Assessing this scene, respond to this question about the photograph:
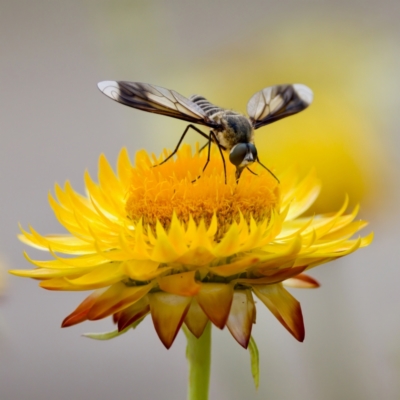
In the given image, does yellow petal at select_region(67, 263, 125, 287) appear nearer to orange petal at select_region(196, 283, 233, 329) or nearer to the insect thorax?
orange petal at select_region(196, 283, 233, 329)

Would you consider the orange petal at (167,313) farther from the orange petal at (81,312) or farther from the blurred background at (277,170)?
the blurred background at (277,170)

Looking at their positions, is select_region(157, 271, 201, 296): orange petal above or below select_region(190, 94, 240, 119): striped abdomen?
below

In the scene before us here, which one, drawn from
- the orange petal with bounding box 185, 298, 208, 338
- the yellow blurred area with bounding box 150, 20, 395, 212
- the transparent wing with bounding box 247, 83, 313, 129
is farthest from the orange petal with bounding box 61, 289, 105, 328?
the yellow blurred area with bounding box 150, 20, 395, 212

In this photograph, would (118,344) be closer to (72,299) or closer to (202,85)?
(72,299)

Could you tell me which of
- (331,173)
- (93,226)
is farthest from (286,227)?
(331,173)

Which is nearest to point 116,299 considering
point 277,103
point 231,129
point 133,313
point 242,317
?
point 133,313

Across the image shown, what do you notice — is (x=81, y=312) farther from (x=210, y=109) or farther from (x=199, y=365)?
(x=210, y=109)

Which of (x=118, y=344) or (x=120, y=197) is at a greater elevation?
(x=120, y=197)
